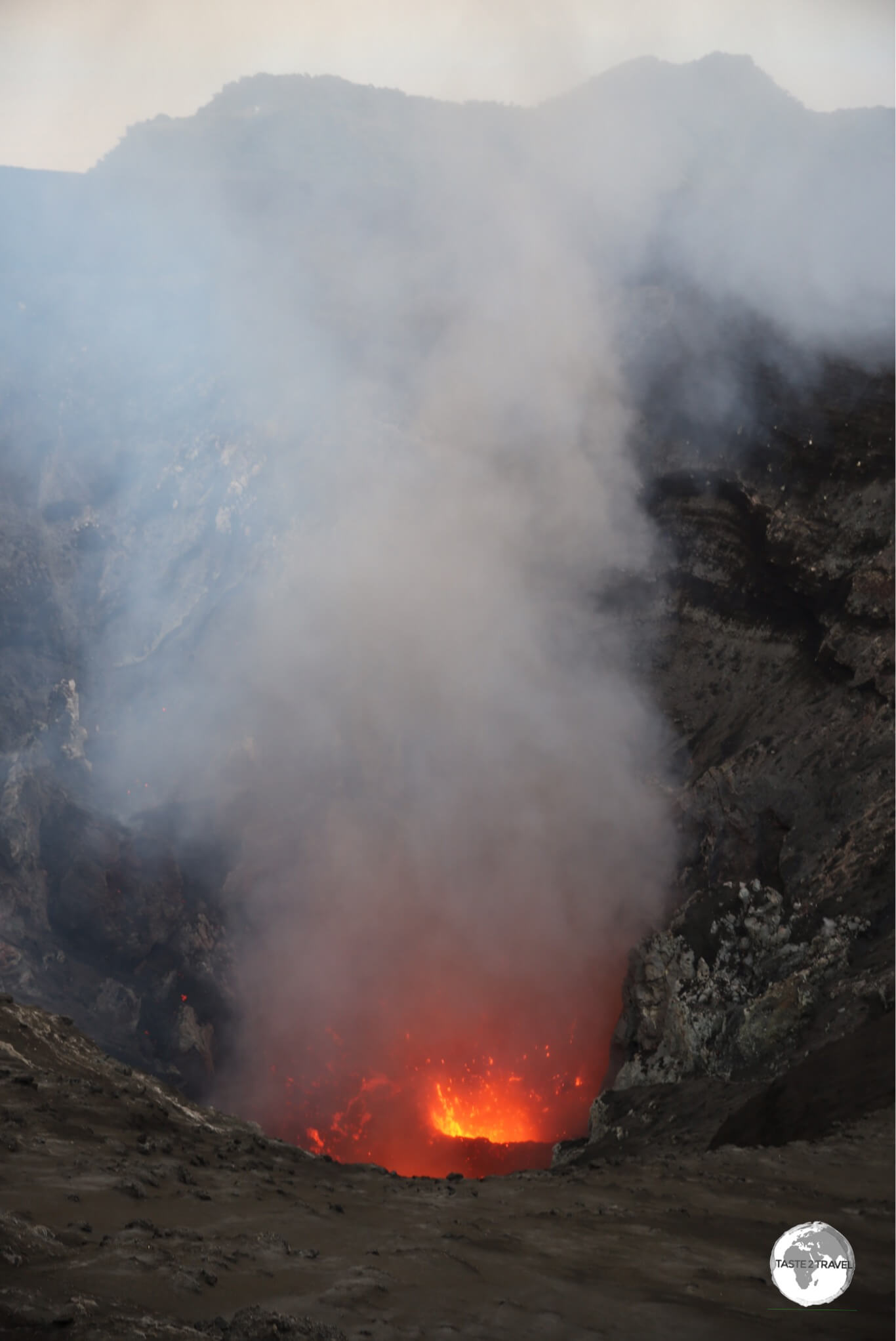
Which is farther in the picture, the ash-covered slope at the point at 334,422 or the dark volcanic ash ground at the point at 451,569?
the ash-covered slope at the point at 334,422

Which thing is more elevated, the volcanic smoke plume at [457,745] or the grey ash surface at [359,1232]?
the volcanic smoke plume at [457,745]

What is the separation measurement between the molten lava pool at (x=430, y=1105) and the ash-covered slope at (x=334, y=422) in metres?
3.17

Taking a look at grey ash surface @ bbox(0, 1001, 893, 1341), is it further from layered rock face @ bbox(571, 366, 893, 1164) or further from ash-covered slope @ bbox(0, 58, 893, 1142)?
ash-covered slope @ bbox(0, 58, 893, 1142)

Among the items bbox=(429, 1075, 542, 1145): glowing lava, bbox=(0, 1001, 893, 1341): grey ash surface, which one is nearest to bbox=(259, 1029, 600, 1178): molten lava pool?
bbox=(429, 1075, 542, 1145): glowing lava

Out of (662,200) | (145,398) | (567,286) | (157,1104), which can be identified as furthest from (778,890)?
(145,398)

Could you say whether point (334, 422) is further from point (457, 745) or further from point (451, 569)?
point (457, 745)

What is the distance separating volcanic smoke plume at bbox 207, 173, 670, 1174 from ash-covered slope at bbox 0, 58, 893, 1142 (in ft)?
1.39

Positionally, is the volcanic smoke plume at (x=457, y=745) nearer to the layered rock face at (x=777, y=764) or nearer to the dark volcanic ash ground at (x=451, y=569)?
the dark volcanic ash ground at (x=451, y=569)

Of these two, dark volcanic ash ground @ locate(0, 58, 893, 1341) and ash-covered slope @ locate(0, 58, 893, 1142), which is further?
ash-covered slope @ locate(0, 58, 893, 1142)

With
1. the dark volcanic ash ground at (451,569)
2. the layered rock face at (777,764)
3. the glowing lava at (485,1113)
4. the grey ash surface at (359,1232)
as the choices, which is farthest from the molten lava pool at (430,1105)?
the grey ash surface at (359,1232)

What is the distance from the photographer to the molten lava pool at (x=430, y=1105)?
86.7 ft

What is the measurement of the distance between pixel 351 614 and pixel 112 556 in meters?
8.20

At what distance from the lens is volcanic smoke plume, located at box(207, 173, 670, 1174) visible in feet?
93.1

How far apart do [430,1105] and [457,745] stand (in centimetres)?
1121
